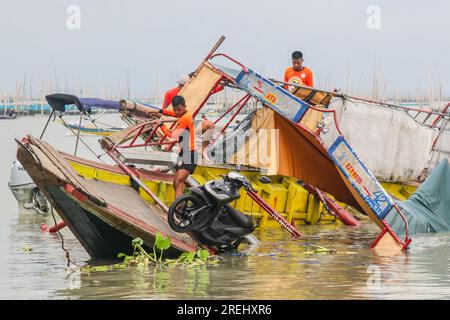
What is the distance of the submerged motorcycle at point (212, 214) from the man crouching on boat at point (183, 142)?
1064 millimetres

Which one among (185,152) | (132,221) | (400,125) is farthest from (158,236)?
(400,125)

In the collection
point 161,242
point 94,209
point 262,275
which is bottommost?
point 262,275

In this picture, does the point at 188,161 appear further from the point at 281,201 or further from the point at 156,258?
the point at 281,201

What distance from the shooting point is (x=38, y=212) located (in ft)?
76.1

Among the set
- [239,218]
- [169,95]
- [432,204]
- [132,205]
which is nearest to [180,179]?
[132,205]

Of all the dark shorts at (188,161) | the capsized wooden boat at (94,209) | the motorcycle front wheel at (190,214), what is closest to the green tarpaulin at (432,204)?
the dark shorts at (188,161)

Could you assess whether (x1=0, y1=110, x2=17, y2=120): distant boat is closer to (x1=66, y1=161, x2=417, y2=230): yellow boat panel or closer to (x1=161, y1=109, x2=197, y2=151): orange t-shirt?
(x1=66, y1=161, x2=417, y2=230): yellow boat panel

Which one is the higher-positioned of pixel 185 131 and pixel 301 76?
pixel 301 76

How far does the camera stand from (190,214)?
14.9 metres

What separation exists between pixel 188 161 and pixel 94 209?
2.41 metres

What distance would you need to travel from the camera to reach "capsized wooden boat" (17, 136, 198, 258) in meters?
14.1

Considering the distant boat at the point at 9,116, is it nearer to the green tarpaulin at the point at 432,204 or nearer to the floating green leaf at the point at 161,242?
the green tarpaulin at the point at 432,204

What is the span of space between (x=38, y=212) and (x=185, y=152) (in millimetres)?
7831
